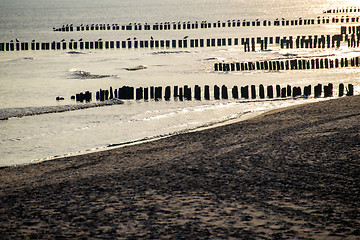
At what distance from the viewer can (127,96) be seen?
870 inches

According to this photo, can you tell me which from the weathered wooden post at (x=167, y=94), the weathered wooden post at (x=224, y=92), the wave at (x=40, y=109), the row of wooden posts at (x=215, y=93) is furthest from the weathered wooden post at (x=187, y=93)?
the wave at (x=40, y=109)

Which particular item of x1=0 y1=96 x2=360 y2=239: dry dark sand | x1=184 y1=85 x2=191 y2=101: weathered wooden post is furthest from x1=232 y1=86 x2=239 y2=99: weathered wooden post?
x1=0 y1=96 x2=360 y2=239: dry dark sand

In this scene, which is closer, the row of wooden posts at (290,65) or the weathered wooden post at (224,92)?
the weathered wooden post at (224,92)

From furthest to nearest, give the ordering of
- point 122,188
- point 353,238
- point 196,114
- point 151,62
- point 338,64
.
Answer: point 151,62 → point 338,64 → point 196,114 → point 122,188 → point 353,238

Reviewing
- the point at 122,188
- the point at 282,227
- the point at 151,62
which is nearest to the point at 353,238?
the point at 282,227

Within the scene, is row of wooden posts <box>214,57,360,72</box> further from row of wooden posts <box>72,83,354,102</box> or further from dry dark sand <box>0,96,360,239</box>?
dry dark sand <box>0,96,360,239</box>

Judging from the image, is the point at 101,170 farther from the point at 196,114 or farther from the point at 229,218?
the point at 196,114

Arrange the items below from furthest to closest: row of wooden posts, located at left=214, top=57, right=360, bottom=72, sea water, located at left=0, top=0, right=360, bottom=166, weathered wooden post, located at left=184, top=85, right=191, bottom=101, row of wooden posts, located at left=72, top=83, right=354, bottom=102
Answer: row of wooden posts, located at left=214, top=57, right=360, bottom=72 → weathered wooden post, located at left=184, top=85, right=191, bottom=101 → row of wooden posts, located at left=72, top=83, right=354, bottom=102 → sea water, located at left=0, top=0, right=360, bottom=166

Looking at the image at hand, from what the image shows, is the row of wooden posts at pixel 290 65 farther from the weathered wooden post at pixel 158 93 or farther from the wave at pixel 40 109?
the wave at pixel 40 109

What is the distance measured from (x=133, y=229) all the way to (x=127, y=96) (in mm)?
15489

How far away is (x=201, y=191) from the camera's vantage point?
27.3 feet

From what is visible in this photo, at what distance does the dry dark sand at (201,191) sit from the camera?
682cm

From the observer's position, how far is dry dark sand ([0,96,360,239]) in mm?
6824

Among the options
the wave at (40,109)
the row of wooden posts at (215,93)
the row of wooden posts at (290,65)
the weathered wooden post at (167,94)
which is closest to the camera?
the wave at (40,109)
